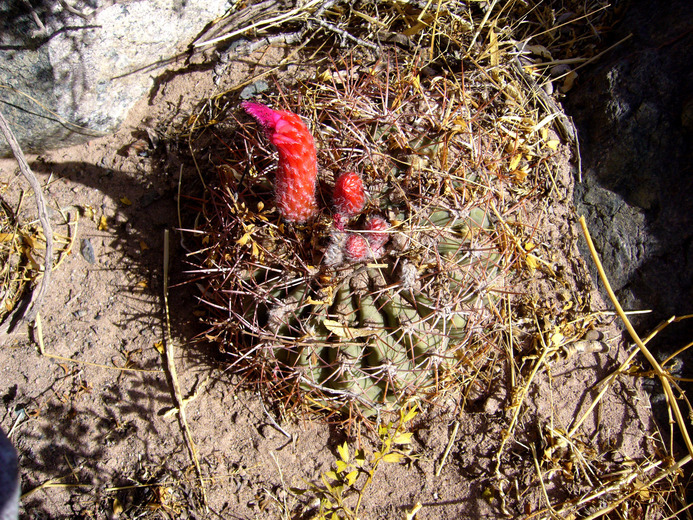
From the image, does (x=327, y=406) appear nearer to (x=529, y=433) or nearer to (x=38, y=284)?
(x=529, y=433)

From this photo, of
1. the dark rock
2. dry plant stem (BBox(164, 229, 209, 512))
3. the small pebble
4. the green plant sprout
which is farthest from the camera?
the small pebble

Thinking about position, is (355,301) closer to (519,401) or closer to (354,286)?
(354,286)

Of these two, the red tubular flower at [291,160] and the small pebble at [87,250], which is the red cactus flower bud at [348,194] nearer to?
the red tubular flower at [291,160]

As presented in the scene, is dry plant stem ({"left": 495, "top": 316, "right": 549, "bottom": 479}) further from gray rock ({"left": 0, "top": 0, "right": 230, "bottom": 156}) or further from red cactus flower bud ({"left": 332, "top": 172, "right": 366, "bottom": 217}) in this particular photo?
gray rock ({"left": 0, "top": 0, "right": 230, "bottom": 156})

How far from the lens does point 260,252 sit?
2.19 metres

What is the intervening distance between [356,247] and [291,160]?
458mm

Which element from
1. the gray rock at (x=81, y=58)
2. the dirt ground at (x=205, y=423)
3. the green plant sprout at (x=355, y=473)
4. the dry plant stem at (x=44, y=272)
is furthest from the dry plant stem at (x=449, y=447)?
the gray rock at (x=81, y=58)

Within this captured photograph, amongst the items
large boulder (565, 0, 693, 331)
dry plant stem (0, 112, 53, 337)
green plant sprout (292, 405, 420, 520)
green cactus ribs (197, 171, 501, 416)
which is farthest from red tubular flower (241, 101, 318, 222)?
large boulder (565, 0, 693, 331)

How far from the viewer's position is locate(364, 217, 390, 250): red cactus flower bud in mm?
2033

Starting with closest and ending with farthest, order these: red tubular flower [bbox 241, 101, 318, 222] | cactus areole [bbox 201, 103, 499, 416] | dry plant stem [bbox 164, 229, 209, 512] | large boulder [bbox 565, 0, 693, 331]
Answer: red tubular flower [bbox 241, 101, 318, 222]
cactus areole [bbox 201, 103, 499, 416]
dry plant stem [bbox 164, 229, 209, 512]
large boulder [bbox 565, 0, 693, 331]

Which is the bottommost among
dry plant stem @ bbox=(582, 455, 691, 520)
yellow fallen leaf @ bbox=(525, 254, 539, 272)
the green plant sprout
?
dry plant stem @ bbox=(582, 455, 691, 520)

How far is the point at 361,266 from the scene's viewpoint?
6.70 ft

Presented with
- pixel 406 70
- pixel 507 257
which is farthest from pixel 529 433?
pixel 406 70

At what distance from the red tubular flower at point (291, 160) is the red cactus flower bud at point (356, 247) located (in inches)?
8.7
